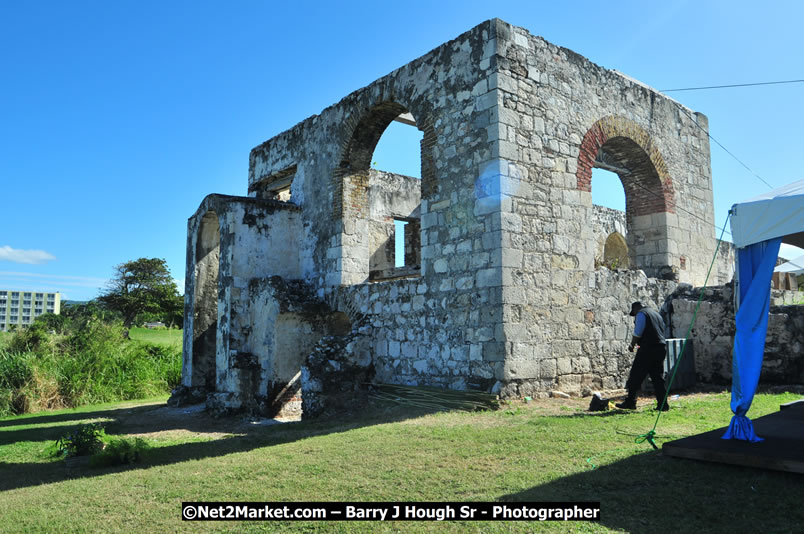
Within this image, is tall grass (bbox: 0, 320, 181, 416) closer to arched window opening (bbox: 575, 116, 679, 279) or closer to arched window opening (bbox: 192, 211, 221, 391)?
arched window opening (bbox: 192, 211, 221, 391)

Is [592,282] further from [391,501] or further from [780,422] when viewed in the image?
[391,501]

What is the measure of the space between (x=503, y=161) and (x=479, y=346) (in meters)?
2.59

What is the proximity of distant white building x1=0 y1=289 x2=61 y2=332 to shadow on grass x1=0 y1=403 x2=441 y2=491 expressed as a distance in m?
116

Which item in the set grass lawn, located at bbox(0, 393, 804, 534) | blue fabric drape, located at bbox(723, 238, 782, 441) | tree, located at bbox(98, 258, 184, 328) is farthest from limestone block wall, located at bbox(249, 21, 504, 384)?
tree, located at bbox(98, 258, 184, 328)

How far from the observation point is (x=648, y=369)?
6.93 metres

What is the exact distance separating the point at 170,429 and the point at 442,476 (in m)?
6.35

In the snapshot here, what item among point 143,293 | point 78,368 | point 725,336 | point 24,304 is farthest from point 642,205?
point 24,304

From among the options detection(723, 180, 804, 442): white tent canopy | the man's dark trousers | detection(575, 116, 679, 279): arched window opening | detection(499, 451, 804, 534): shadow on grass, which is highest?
detection(575, 116, 679, 279): arched window opening

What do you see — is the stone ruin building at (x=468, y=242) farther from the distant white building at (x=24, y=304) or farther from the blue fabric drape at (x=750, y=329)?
the distant white building at (x=24, y=304)

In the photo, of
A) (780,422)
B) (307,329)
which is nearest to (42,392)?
(307,329)

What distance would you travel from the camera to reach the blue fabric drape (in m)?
4.44

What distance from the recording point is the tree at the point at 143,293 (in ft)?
134

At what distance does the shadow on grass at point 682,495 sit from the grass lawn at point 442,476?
0.01m

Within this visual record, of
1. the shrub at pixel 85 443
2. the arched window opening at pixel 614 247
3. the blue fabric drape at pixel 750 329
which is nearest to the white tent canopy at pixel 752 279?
the blue fabric drape at pixel 750 329
